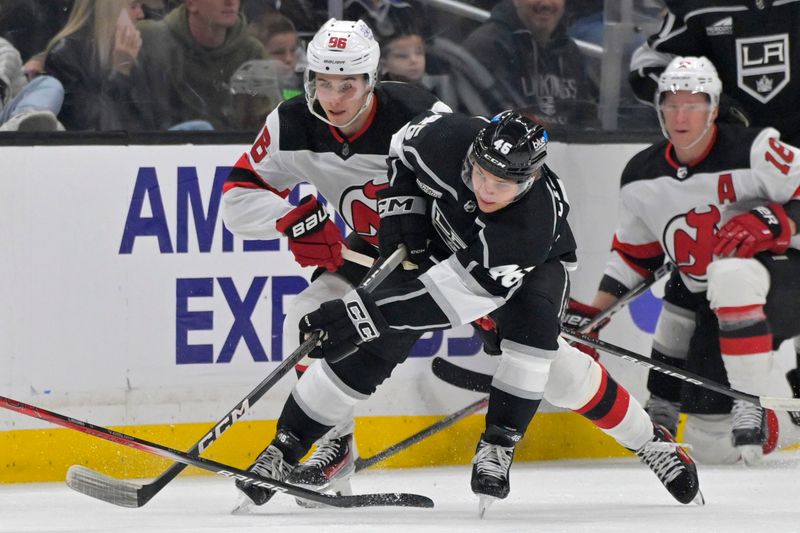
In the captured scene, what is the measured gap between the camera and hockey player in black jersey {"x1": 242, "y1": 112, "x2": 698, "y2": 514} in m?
3.13

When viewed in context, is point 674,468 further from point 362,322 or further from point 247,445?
point 247,445

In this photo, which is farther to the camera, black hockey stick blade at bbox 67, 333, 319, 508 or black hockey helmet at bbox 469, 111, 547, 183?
black hockey stick blade at bbox 67, 333, 319, 508

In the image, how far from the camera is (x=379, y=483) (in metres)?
4.06

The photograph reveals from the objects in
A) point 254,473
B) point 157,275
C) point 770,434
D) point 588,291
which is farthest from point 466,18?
point 254,473

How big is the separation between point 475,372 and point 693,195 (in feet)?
2.78

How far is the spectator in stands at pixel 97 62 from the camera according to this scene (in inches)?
163

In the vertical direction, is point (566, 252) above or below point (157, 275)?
above

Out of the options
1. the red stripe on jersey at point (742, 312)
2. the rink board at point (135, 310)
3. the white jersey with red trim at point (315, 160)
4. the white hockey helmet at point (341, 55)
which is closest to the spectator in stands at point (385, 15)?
the rink board at point (135, 310)

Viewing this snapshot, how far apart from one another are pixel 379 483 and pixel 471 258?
1129 mm

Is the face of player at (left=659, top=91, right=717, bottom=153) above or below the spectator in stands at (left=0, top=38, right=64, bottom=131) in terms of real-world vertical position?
below

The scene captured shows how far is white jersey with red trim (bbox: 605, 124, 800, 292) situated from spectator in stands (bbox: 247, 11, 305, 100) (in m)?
1.07

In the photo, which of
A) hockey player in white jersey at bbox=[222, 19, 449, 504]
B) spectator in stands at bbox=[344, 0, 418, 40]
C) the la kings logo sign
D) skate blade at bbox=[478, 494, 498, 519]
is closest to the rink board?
hockey player in white jersey at bbox=[222, 19, 449, 504]

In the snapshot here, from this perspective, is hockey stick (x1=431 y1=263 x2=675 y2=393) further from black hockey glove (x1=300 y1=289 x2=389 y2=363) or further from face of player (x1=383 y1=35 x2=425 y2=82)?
black hockey glove (x1=300 y1=289 x2=389 y2=363)

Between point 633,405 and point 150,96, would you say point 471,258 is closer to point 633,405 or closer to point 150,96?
point 633,405
